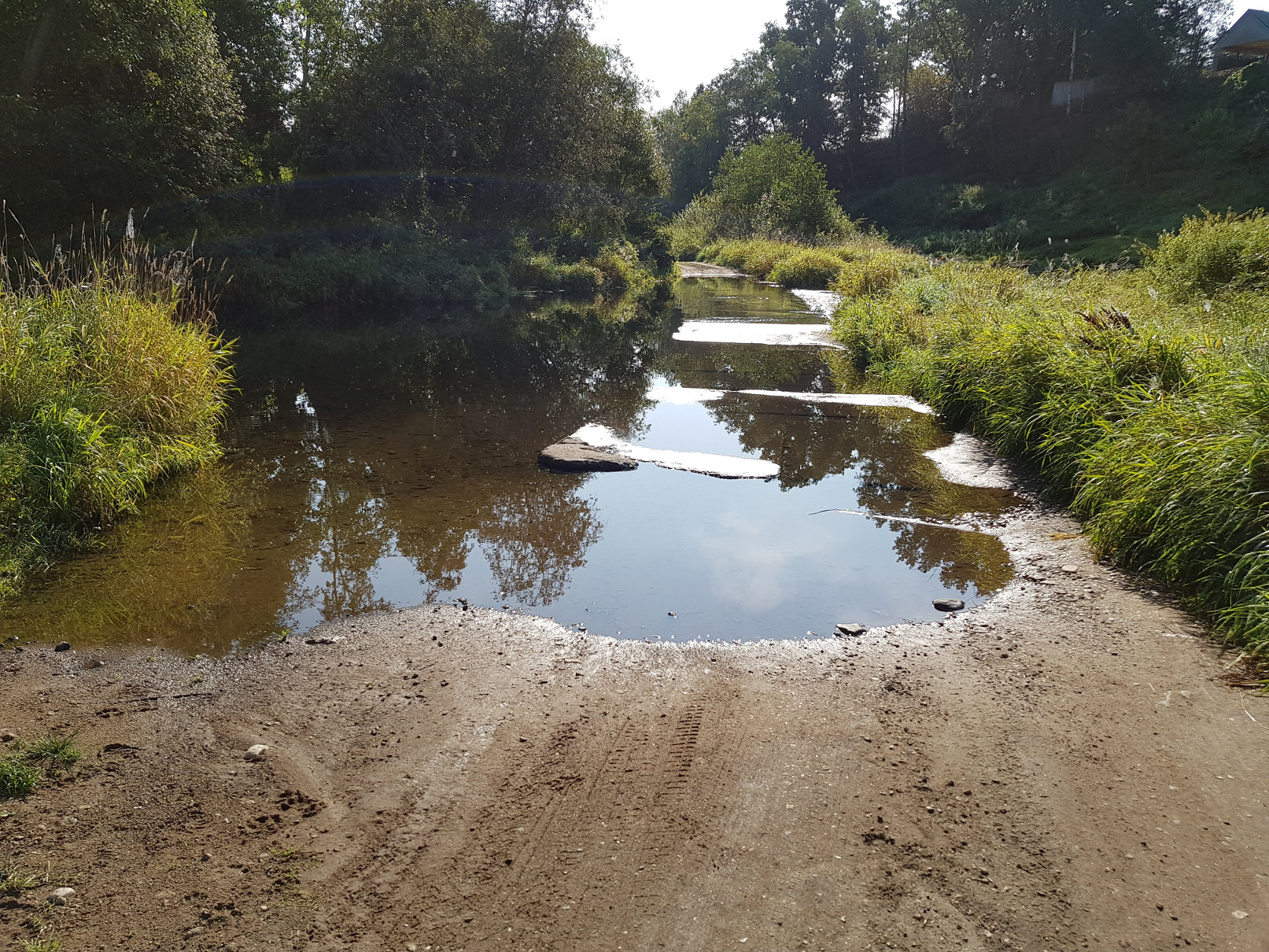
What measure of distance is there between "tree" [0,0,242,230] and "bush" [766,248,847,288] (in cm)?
1754

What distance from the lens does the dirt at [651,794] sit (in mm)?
2334

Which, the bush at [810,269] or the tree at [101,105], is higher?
the tree at [101,105]

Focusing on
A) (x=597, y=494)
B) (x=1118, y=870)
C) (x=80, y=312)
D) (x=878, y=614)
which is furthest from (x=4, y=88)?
(x=1118, y=870)

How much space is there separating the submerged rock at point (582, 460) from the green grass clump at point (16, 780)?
15.4 feet

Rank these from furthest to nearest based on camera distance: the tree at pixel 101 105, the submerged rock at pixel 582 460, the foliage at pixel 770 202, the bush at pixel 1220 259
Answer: the foliage at pixel 770 202 < the tree at pixel 101 105 < the bush at pixel 1220 259 < the submerged rock at pixel 582 460

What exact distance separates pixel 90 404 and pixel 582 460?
3.80 m

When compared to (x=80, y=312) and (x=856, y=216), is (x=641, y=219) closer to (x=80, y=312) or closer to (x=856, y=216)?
(x=856, y=216)

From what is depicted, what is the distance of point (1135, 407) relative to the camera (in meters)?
5.96

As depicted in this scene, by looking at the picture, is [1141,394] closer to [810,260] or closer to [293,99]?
[810,260]

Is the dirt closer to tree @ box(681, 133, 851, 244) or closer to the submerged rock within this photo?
the submerged rock

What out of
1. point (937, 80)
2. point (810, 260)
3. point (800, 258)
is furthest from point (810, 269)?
point (937, 80)

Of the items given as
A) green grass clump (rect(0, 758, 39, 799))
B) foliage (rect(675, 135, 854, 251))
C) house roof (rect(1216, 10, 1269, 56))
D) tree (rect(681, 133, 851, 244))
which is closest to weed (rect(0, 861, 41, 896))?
green grass clump (rect(0, 758, 39, 799))

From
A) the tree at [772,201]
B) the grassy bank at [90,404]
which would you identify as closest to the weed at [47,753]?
the grassy bank at [90,404]

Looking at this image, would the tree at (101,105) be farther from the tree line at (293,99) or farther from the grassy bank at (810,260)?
the grassy bank at (810,260)
